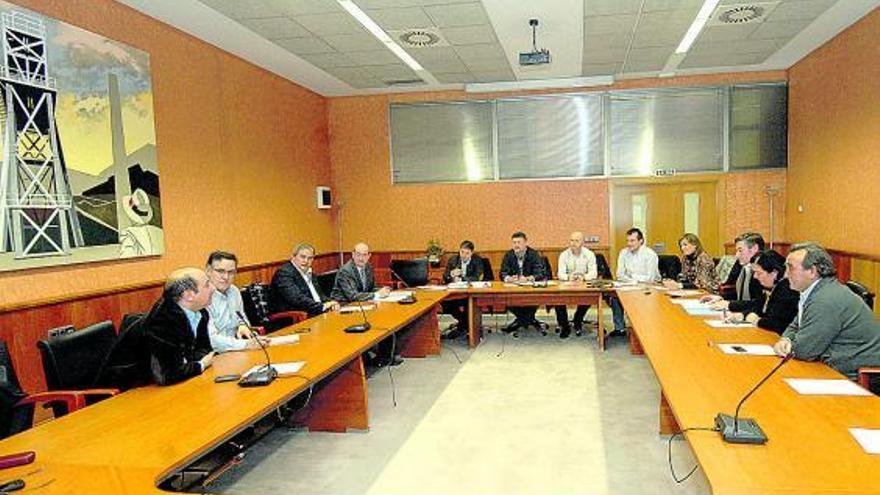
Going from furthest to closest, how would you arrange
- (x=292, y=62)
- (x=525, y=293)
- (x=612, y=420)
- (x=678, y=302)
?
(x=292, y=62) < (x=525, y=293) < (x=678, y=302) < (x=612, y=420)

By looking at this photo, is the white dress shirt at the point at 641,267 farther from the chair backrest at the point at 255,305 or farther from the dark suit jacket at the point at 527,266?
the chair backrest at the point at 255,305

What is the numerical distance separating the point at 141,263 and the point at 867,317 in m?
5.01

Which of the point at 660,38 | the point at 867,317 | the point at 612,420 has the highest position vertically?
the point at 660,38

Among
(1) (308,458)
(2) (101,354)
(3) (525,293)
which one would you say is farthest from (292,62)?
(1) (308,458)

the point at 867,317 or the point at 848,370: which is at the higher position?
the point at 867,317

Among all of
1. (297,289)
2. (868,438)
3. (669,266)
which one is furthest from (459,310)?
(868,438)

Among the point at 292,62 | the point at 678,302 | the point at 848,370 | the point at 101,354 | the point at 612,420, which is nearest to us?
the point at 848,370

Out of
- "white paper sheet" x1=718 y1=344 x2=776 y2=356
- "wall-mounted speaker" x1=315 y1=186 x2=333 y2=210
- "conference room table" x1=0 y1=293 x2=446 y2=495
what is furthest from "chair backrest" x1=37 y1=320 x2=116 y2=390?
"wall-mounted speaker" x1=315 y1=186 x2=333 y2=210

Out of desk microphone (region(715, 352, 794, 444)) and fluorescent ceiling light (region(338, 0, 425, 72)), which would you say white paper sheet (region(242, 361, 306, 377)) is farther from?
fluorescent ceiling light (region(338, 0, 425, 72))

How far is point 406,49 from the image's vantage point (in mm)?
6395

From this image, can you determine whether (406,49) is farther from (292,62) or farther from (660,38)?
(660,38)

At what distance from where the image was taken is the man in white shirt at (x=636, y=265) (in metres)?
6.48

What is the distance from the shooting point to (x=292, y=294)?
5.46 meters

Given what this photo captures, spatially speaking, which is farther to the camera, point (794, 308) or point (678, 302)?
point (678, 302)
